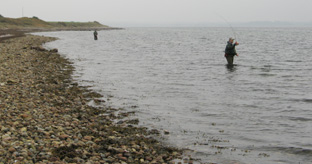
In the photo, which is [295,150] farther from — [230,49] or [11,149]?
[230,49]

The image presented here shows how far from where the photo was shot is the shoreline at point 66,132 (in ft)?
24.5

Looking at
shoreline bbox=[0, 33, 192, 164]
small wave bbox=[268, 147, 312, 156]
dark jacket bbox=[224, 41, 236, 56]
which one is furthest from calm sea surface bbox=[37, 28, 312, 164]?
dark jacket bbox=[224, 41, 236, 56]

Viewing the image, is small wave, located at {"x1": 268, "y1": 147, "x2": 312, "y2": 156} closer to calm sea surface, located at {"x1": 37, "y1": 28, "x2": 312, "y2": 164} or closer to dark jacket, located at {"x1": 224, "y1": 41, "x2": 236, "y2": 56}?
calm sea surface, located at {"x1": 37, "y1": 28, "x2": 312, "y2": 164}

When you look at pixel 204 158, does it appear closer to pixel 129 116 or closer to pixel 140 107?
pixel 129 116

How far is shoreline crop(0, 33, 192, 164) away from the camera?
7480 mm

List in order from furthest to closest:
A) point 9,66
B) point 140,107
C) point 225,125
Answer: point 9,66 → point 140,107 → point 225,125

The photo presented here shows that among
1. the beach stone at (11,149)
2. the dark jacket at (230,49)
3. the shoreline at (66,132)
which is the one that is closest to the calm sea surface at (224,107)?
the shoreline at (66,132)

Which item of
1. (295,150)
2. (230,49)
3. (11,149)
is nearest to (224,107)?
(295,150)

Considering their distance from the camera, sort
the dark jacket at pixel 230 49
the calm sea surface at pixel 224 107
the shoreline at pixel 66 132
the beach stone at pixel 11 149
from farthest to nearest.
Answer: the dark jacket at pixel 230 49 → the calm sea surface at pixel 224 107 → the shoreline at pixel 66 132 → the beach stone at pixel 11 149

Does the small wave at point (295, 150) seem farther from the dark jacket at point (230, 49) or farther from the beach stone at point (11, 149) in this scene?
the dark jacket at point (230, 49)

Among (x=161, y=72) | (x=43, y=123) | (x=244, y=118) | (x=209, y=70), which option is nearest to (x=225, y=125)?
(x=244, y=118)

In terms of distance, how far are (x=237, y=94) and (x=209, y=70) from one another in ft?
32.0

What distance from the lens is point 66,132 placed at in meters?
9.15

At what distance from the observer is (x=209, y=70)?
26125mm
